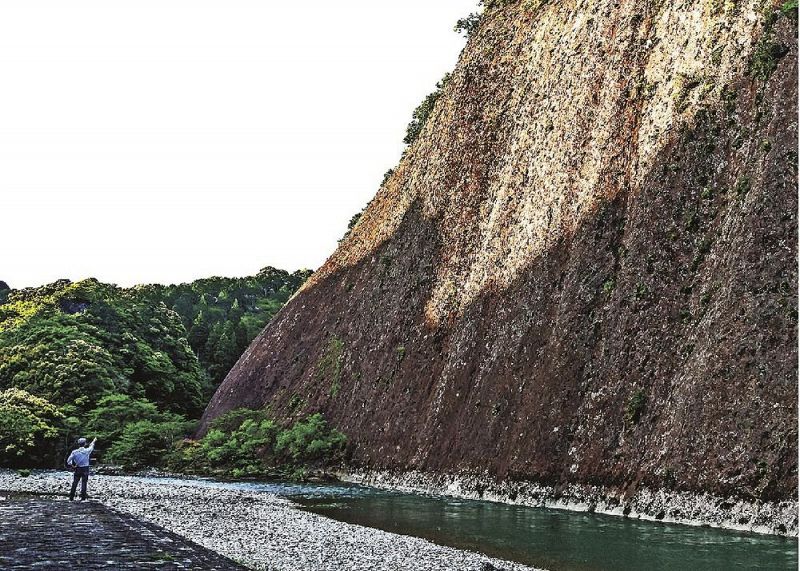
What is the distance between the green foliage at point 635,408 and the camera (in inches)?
1099

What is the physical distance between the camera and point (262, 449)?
49250mm

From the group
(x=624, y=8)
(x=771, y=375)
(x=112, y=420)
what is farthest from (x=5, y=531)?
(x=112, y=420)

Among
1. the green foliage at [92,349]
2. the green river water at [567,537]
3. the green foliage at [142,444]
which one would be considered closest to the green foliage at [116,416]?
the green foliage at [142,444]

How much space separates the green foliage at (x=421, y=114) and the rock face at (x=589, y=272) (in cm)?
640

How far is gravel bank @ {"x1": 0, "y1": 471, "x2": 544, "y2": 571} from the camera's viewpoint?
1705 cm

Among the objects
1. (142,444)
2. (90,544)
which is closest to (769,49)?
(90,544)

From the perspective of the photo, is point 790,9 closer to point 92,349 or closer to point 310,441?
point 310,441

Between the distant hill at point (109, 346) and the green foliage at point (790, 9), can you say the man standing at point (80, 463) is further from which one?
the distant hill at point (109, 346)

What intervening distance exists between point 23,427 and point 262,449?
1230cm

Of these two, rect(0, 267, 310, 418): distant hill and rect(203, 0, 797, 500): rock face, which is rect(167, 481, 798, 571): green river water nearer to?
rect(203, 0, 797, 500): rock face

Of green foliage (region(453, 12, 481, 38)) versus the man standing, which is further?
green foliage (region(453, 12, 481, 38))

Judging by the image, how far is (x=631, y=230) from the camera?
33094 millimetres

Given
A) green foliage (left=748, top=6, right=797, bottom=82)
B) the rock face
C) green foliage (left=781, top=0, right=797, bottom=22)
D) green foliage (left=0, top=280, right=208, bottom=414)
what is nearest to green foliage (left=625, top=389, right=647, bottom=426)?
the rock face

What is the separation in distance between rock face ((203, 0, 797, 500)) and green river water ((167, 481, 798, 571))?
204 centimetres
